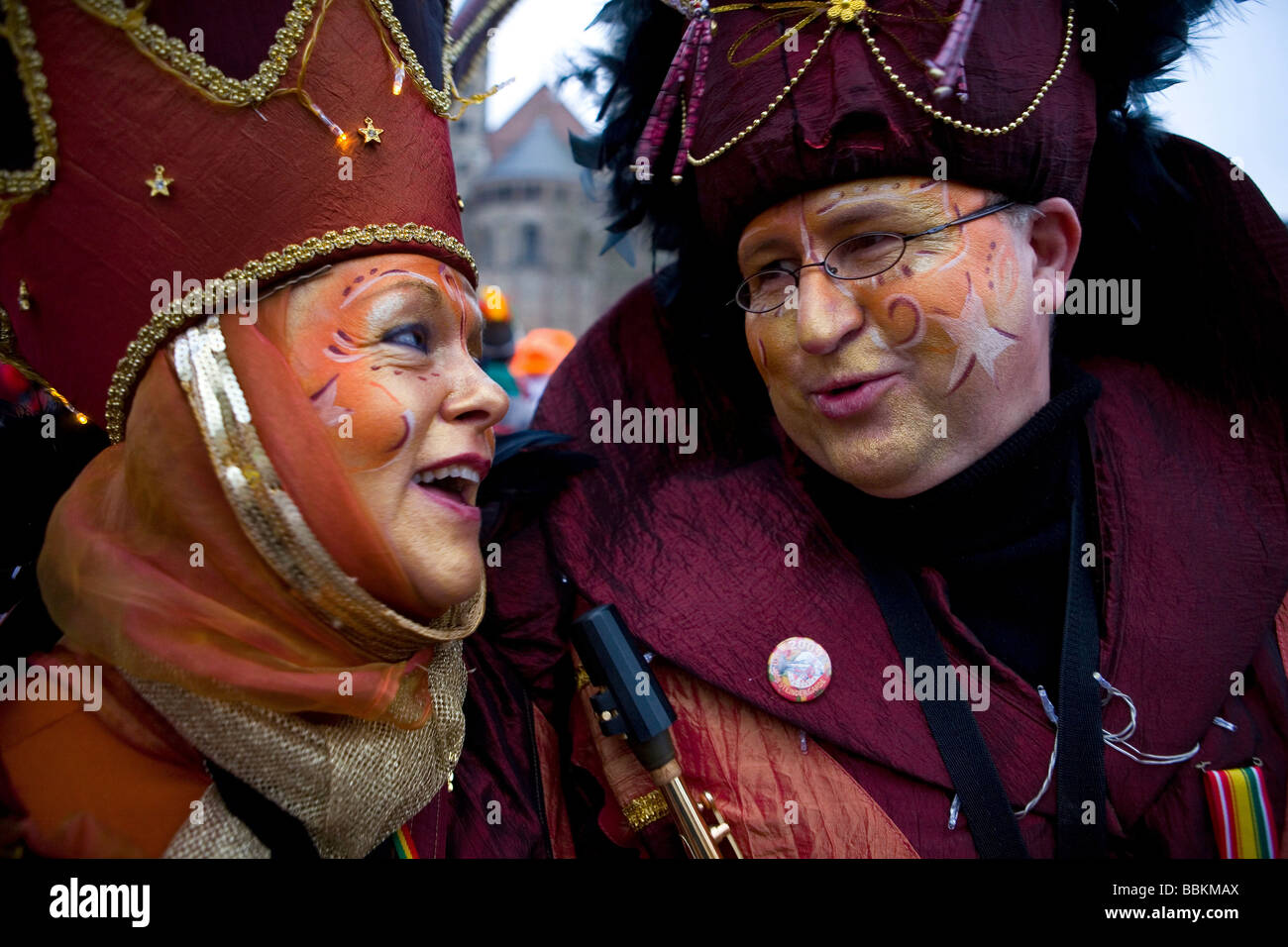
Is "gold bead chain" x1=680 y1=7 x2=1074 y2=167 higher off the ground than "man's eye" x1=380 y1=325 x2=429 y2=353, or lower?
higher

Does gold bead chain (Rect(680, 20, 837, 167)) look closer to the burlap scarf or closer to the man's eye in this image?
the man's eye

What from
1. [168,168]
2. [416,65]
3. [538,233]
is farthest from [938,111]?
[538,233]

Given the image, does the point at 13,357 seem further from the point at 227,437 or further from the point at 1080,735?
the point at 1080,735

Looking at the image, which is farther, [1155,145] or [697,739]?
[1155,145]

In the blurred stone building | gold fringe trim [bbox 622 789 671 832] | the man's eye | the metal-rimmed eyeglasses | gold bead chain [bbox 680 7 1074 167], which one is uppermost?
the blurred stone building

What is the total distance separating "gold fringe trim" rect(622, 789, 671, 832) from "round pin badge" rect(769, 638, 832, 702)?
1.23 ft

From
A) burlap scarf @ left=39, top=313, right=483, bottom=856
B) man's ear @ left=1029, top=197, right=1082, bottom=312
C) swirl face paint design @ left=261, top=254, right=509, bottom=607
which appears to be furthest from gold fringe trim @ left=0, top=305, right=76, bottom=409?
man's ear @ left=1029, top=197, right=1082, bottom=312

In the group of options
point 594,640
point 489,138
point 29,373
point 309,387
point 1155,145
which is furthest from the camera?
point 489,138

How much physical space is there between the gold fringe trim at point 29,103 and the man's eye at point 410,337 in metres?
0.67

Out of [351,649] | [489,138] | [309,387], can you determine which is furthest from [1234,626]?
[489,138]

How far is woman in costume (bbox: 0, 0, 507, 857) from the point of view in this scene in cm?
171

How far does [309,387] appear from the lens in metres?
1.79
